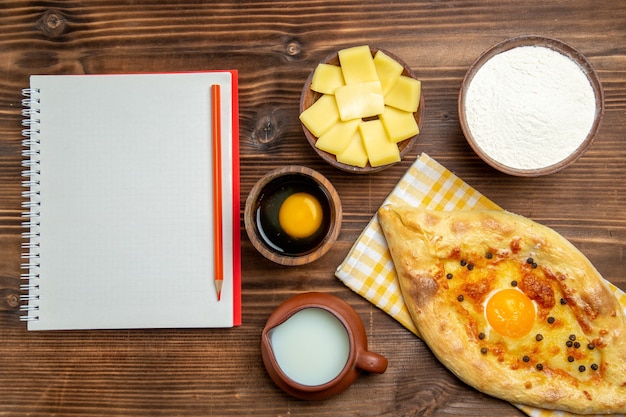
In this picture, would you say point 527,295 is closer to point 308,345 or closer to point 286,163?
point 308,345

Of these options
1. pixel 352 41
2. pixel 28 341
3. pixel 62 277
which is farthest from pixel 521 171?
pixel 28 341

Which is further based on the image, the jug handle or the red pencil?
the red pencil

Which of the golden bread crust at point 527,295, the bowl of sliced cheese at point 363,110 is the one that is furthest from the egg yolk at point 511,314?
the bowl of sliced cheese at point 363,110

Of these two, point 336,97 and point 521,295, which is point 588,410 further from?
point 336,97

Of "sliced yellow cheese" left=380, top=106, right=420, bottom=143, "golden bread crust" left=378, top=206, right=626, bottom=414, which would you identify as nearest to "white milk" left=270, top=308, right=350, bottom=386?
"golden bread crust" left=378, top=206, right=626, bottom=414

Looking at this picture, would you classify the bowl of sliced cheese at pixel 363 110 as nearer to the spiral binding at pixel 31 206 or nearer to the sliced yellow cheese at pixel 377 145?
the sliced yellow cheese at pixel 377 145

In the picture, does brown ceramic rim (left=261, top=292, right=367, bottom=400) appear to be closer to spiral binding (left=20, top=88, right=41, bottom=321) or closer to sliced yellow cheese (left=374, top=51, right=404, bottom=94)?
sliced yellow cheese (left=374, top=51, right=404, bottom=94)

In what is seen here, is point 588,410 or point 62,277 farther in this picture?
point 62,277

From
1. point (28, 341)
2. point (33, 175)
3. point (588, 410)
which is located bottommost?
point (588, 410)
